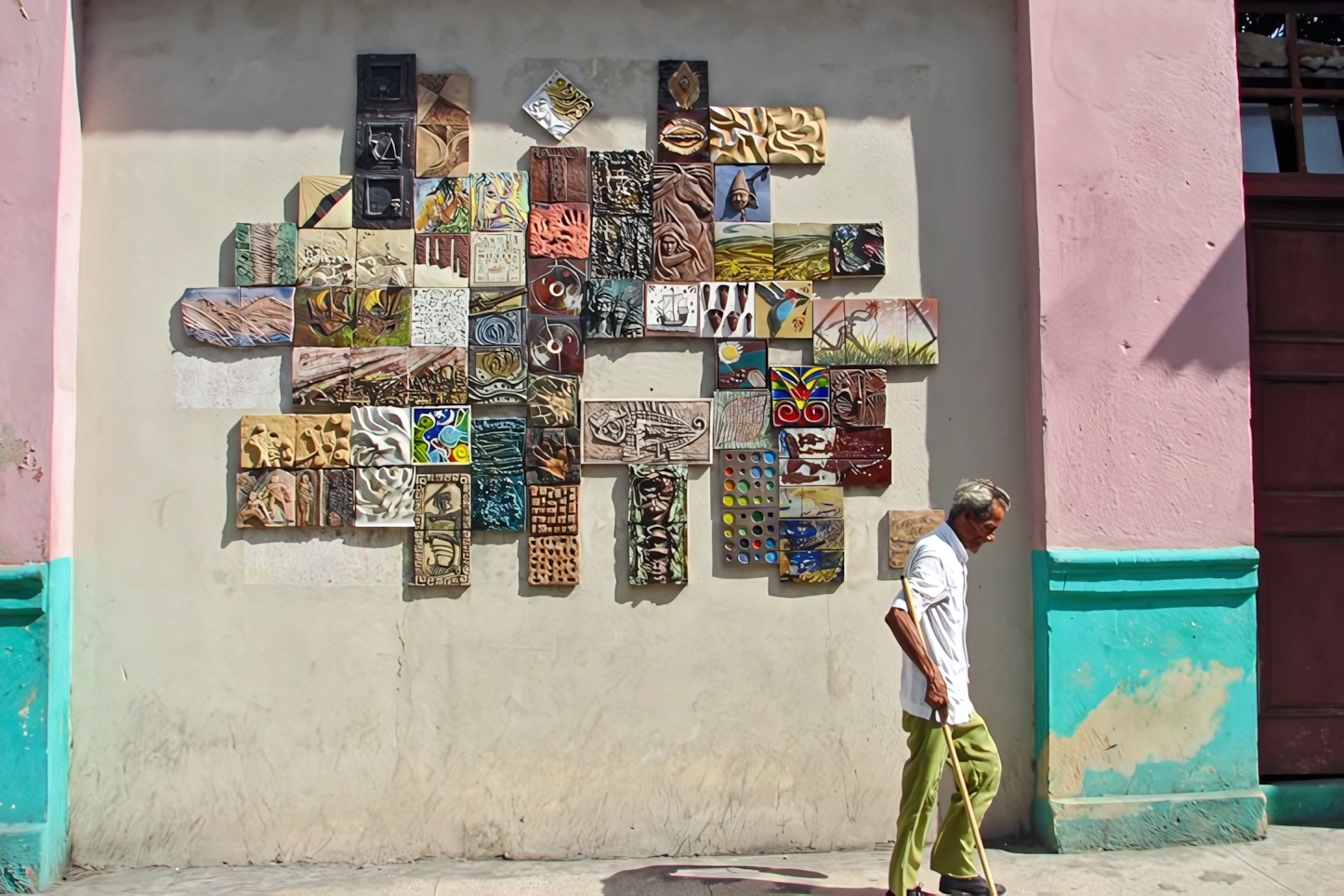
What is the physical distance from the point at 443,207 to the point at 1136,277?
9.91ft

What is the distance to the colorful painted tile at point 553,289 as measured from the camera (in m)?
4.90

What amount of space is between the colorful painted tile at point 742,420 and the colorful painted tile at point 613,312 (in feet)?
1.57

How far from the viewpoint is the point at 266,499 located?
4.83 m

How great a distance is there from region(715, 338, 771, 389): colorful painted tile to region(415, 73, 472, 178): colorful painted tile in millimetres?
1403

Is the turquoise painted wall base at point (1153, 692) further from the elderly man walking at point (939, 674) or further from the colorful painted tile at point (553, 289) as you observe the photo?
the colorful painted tile at point (553, 289)

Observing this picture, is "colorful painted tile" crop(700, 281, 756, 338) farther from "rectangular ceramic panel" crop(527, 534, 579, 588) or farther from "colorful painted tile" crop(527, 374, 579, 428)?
"rectangular ceramic panel" crop(527, 534, 579, 588)

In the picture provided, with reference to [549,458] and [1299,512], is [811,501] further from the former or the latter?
[1299,512]

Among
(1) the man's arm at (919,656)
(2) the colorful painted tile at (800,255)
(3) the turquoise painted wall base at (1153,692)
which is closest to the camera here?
(1) the man's arm at (919,656)

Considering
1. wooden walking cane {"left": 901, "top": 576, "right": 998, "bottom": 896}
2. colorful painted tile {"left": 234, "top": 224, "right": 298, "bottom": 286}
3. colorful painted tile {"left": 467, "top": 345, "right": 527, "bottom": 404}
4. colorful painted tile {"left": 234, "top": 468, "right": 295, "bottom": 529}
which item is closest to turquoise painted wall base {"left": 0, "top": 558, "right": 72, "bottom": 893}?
colorful painted tile {"left": 234, "top": 468, "right": 295, "bottom": 529}

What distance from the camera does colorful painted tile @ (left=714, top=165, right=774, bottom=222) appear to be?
4.96m

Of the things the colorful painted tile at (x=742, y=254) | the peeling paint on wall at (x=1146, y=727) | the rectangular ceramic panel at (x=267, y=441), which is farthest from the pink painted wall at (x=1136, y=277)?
the rectangular ceramic panel at (x=267, y=441)

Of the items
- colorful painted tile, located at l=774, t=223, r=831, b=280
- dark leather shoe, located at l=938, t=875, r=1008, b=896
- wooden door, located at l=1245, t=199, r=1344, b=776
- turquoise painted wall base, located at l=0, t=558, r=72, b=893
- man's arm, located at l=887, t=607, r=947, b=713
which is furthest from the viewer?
wooden door, located at l=1245, t=199, r=1344, b=776

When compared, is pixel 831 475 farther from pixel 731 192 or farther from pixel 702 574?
pixel 731 192

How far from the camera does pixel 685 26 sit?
5031 mm
